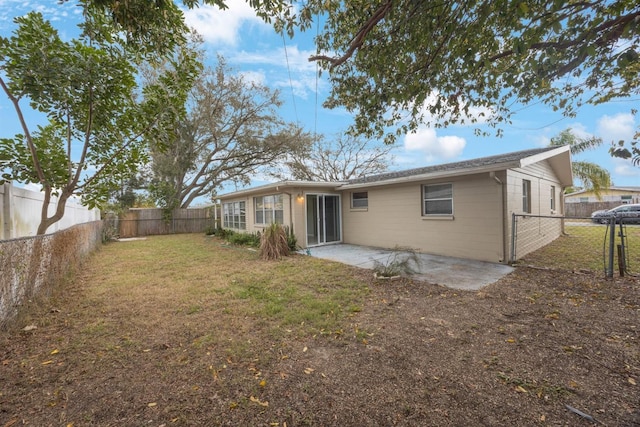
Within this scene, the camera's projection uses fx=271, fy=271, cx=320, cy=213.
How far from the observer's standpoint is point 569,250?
877 cm

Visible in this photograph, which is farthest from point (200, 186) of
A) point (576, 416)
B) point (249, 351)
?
point (576, 416)

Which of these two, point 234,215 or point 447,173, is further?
point 234,215

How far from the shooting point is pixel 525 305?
4.23 meters

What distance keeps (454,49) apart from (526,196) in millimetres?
7177

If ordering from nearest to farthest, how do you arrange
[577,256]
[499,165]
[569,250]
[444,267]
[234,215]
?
1. [499,165]
2. [444,267]
3. [577,256]
4. [569,250]
5. [234,215]

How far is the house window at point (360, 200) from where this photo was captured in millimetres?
10641

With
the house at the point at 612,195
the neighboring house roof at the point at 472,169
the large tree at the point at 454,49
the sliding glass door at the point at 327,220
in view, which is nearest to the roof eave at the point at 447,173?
the neighboring house roof at the point at 472,169

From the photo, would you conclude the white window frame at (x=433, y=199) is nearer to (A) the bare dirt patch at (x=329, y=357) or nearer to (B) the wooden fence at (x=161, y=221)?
(A) the bare dirt patch at (x=329, y=357)

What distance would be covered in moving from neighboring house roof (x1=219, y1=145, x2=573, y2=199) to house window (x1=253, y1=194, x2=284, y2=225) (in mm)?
502

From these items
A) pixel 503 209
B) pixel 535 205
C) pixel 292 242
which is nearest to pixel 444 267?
pixel 503 209

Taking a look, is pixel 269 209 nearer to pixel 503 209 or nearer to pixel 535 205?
pixel 503 209

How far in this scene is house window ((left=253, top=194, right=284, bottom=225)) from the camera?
11.1 m

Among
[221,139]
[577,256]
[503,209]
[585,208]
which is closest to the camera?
[503,209]

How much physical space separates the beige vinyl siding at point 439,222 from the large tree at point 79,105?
23.3 ft
